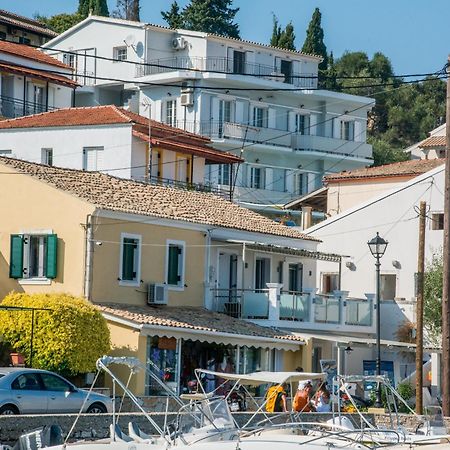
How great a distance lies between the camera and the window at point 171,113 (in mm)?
85188

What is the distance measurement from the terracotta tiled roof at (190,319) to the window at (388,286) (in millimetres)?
11317

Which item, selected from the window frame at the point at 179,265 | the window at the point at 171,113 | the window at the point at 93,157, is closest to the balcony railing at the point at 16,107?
the window at the point at 93,157

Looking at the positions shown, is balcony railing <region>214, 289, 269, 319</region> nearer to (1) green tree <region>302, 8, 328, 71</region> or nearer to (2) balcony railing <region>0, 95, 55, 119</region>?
(2) balcony railing <region>0, 95, 55, 119</region>

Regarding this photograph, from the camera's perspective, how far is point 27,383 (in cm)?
3250

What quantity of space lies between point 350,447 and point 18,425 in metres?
5.95

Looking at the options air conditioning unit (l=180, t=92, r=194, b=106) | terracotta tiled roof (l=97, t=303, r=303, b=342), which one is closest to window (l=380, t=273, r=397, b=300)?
terracotta tiled roof (l=97, t=303, r=303, b=342)

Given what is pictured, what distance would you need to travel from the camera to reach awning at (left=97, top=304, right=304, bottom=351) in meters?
41.4

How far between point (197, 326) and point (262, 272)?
28.5ft

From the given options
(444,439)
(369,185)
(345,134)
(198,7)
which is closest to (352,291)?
(369,185)

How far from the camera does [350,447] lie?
2405 cm

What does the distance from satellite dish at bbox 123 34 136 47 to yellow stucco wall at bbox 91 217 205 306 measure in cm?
4143

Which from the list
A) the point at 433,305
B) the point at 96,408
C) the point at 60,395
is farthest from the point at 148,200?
the point at 60,395

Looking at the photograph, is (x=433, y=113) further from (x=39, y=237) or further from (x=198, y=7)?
(x=39, y=237)

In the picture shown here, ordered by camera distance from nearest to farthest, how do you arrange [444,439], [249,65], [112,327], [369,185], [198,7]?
[444,439]
[112,327]
[369,185]
[249,65]
[198,7]
